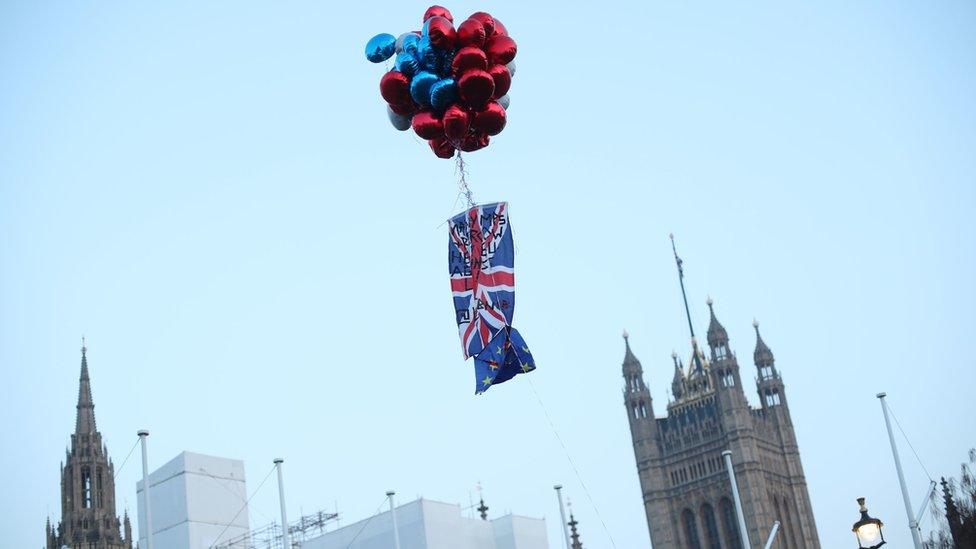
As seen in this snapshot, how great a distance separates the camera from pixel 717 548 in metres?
117

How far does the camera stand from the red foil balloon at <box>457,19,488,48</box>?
1750cm

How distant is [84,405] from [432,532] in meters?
31.2

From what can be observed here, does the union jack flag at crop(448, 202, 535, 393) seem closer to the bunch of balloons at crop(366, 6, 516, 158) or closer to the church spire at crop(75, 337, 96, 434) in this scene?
the bunch of balloons at crop(366, 6, 516, 158)

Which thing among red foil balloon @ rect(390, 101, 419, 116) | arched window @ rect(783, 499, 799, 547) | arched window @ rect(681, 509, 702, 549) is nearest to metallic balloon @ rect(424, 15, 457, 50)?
red foil balloon @ rect(390, 101, 419, 116)

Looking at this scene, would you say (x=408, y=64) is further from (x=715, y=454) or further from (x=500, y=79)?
(x=715, y=454)

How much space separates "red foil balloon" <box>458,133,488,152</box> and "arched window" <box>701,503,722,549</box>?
4097 inches

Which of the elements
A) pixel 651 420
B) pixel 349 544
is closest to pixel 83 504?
pixel 349 544

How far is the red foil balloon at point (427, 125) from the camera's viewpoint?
691 inches

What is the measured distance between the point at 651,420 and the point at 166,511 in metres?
57.3

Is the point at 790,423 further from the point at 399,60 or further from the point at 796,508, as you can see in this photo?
the point at 399,60

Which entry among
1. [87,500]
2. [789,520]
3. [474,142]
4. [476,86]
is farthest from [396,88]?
[789,520]

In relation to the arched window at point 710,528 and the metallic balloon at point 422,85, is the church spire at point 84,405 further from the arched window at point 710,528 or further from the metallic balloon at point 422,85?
the metallic balloon at point 422,85

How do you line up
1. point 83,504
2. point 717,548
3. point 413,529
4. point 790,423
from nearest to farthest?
point 413,529
point 83,504
point 717,548
point 790,423

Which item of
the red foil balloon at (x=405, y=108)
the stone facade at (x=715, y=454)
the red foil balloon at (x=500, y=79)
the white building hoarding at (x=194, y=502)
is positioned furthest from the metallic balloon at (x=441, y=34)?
the stone facade at (x=715, y=454)
